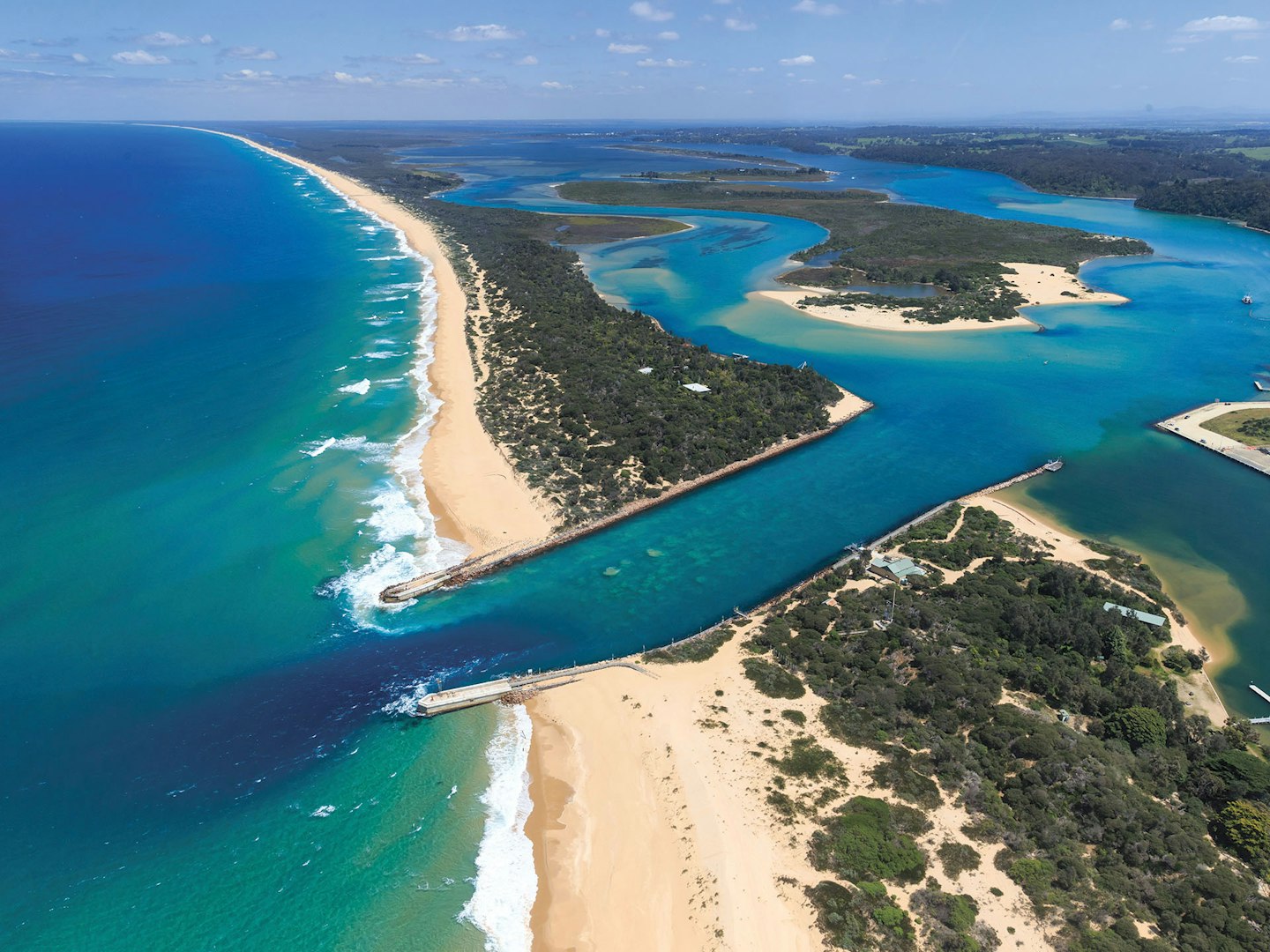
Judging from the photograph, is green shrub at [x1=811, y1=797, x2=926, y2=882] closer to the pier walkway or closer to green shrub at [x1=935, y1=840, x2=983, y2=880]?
green shrub at [x1=935, y1=840, x2=983, y2=880]

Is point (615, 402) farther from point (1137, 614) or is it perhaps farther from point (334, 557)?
point (1137, 614)

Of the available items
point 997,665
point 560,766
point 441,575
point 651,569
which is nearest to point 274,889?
point 560,766

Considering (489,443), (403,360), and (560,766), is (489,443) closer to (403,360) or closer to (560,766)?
(403,360)

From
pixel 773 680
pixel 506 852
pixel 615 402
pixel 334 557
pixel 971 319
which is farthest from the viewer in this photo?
pixel 971 319

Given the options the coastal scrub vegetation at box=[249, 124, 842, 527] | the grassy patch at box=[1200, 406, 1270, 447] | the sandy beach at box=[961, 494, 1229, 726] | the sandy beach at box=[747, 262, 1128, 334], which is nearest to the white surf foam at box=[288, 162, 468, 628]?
the coastal scrub vegetation at box=[249, 124, 842, 527]

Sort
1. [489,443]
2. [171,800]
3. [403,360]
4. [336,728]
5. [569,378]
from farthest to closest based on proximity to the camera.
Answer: [403,360] < [569,378] < [489,443] < [336,728] < [171,800]

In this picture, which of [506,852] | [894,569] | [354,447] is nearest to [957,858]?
[506,852]

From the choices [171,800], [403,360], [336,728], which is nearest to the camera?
[171,800]

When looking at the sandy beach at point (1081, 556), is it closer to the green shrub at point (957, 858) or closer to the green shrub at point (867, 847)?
the green shrub at point (957, 858)
